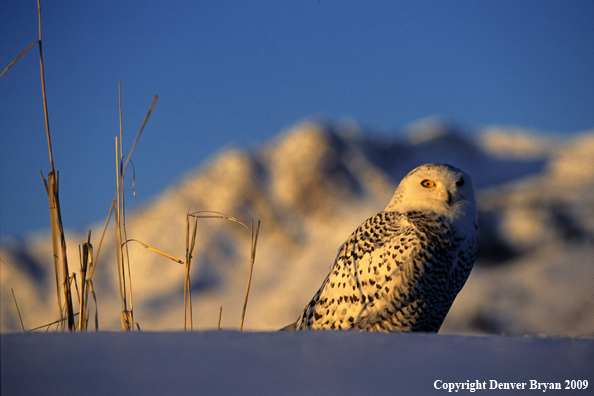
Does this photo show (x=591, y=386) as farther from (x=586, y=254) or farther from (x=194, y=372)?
(x=586, y=254)

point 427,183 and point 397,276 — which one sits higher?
point 427,183

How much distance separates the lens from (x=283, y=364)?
0.89 m

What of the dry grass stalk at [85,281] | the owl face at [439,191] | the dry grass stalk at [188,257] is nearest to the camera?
the dry grass stalk at [85,281]

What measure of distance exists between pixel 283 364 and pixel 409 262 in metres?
1.47

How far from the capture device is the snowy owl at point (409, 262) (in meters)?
2.22

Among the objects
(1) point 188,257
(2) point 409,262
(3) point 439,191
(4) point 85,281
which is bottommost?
(4) point 85,281

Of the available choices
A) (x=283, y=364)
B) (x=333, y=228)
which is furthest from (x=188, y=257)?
(x=333, y=228)

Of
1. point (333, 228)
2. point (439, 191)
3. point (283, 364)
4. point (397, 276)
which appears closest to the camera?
point (283, 364)

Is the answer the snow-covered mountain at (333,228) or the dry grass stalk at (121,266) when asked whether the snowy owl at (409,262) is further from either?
the snow-covered mountain at (333,228)

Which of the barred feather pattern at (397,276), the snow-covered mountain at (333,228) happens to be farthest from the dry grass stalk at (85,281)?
the snow-covered mountain at (333,228)

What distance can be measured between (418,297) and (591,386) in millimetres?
1385

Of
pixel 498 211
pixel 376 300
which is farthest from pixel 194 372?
pixel 498 211

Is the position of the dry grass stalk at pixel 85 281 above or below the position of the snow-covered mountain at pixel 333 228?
below

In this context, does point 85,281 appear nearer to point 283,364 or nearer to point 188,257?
point 188,257
